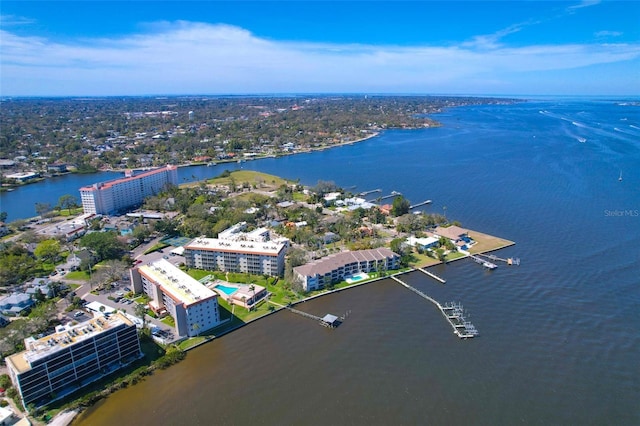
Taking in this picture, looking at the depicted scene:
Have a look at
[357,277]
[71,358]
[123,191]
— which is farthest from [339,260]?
[123,191]

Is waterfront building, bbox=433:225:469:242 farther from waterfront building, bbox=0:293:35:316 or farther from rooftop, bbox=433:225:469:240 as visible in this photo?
waterfront building, bbox=0:293:35:316

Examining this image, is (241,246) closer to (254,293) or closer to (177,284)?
(254,293)

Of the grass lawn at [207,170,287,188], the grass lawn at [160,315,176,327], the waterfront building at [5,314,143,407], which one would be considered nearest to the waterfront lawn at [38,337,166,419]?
the waterfront building at [5,314,143,407]

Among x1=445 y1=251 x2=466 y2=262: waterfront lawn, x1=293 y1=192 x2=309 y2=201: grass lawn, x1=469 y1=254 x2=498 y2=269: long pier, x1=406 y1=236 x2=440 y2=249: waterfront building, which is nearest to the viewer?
x1=469 y1=254 x2=498 y2=269: long pier

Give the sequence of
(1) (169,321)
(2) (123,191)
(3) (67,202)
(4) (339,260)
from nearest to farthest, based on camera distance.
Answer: (1) (169,321) < (4) (339,260) < (3) (67,202) < (2) (123,191)

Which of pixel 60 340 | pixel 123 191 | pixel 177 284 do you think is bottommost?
pixel 60 340

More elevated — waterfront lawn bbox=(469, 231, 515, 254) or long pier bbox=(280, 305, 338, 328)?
waterfront lawn bbox=(469, 231, 515, 254)

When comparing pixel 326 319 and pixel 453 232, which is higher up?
pixel 453 232

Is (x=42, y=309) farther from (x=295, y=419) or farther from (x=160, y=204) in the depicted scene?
(x=160, y=204)
